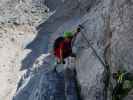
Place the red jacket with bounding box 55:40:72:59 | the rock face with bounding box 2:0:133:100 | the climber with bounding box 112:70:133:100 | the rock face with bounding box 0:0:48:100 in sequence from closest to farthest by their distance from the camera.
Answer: the climber with bounding box 112:70:133:100 → the rock face with bounding box 2:0:133:100 → the red jacket with bounding box 55:40:72:59 → the rock face with bounding box 0:0:48:100

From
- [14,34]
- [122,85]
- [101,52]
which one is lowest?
[122,85]

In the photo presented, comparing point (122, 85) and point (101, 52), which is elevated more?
point (101, 52)

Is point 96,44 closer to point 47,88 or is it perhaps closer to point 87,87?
point 87,87

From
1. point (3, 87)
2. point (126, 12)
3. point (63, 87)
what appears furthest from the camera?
point (3, 87)

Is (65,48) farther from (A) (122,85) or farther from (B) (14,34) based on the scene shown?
(B) (14,34)

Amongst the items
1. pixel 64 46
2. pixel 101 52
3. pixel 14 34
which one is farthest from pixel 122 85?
pixel 14 34

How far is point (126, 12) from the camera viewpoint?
9.91 m

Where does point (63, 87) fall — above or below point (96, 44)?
below

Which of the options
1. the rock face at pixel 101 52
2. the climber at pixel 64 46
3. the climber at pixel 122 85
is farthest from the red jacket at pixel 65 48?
the climber at pixel 122 85

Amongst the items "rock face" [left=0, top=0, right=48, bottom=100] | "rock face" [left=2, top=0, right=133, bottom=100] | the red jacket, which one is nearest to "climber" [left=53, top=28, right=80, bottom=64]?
the red jacket

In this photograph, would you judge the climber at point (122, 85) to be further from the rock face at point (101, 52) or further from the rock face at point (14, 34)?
the rock face at point (14, 34)

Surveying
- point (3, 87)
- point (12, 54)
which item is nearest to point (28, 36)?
point (12, 54)

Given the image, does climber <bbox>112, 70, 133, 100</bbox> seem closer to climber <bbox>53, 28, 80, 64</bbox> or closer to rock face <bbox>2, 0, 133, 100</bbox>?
rock face <bbox>2, 0, 133, 100</bbox>

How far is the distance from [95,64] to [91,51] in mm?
1252
